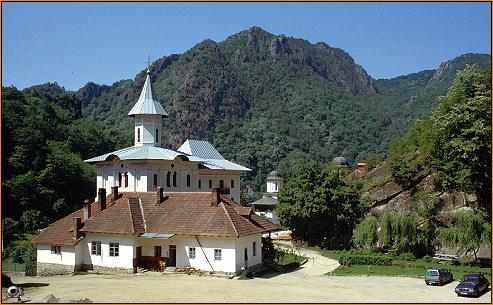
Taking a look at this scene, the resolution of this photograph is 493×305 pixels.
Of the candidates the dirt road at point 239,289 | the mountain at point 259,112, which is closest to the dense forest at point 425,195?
the dirt road at point 239,289

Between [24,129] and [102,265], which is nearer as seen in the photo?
[102,265]

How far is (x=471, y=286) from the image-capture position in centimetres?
2798

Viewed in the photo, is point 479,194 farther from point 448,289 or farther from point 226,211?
point 226,211

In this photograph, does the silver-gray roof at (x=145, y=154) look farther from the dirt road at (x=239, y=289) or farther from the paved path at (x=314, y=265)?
the dirt road at (x=239, y=289)

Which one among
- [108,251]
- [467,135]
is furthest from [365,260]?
[108,251]

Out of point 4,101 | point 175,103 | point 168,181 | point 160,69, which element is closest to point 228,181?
point 168,181

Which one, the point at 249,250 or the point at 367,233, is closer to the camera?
the point at 249,250

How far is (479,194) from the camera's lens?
154 feet

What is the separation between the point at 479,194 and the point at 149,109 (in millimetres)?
30330

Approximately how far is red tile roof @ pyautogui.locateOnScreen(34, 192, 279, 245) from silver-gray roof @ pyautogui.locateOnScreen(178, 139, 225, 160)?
19713mm

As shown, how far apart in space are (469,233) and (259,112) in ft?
441

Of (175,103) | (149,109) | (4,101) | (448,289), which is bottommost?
(448,289)

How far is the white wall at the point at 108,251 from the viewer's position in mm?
36156

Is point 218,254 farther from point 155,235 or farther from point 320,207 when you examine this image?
point 320,207
